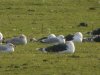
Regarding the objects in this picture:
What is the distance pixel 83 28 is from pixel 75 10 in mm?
9138

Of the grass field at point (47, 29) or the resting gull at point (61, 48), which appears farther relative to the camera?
the resting gull at point (61, 48)

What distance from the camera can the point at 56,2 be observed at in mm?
45125

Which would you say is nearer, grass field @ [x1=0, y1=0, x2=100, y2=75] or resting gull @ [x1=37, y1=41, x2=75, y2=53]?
grass field @ [x1=0, y1=0, x2=100, y2=75]

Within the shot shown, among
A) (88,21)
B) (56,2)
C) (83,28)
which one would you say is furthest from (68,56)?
(56,2)

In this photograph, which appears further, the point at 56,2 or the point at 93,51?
the point at 56,2

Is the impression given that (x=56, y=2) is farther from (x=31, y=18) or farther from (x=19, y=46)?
(x=19, y=46)

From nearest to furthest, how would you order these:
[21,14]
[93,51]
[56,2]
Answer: [93,51] < [21,14] < [56,2]

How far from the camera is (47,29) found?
30.3 meters

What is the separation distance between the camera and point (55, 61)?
19281 mm

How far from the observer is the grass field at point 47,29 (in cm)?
1817

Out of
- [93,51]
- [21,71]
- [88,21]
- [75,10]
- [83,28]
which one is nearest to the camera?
[21,71]

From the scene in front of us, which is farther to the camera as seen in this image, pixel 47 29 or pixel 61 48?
pixel 47 29

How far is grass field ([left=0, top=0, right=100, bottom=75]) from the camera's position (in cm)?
1817

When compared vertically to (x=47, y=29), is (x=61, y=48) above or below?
above
